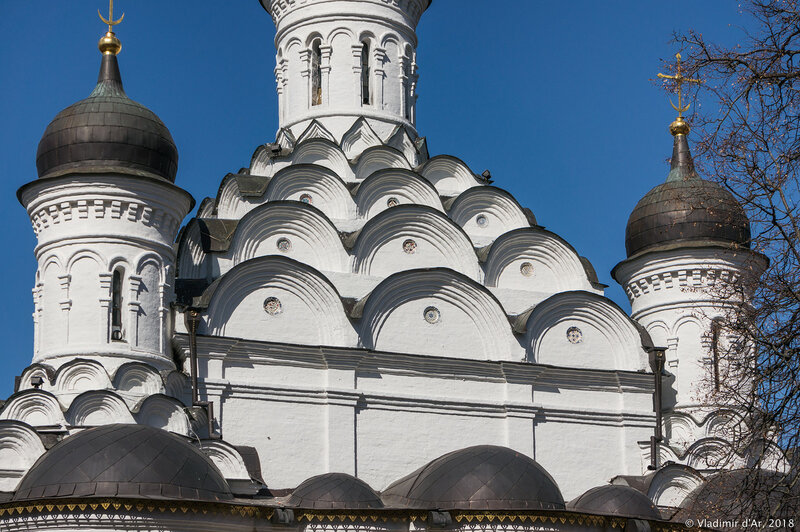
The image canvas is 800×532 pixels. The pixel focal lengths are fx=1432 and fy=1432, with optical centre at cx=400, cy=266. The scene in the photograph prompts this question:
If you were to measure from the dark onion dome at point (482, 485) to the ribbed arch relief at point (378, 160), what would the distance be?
592 cm

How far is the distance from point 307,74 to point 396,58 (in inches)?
53.2

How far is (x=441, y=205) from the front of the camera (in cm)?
1961

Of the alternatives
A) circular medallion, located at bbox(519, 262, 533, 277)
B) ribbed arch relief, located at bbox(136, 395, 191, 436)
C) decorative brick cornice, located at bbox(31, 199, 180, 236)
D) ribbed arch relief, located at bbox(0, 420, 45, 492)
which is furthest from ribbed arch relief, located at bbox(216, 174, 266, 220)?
ribbed arch relief, located at bbox(0, 420, 45, 492)

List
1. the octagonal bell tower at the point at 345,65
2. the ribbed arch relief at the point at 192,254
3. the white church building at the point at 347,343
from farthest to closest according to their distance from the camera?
1. the octagonal bell tower at the point at 345,65
2. the ribbed arch relief at the point at 192,254
3. the white church building at the point at 347,343

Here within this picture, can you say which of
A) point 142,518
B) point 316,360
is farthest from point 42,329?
point 142,518

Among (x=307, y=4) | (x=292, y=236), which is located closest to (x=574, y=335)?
(x=292, y=236)

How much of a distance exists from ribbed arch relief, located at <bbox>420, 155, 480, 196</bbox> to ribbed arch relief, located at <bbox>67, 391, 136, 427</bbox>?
21.4 feet

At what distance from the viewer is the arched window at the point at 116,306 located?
1625 cm

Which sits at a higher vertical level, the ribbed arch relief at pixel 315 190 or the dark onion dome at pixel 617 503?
the ribbed arch relief at pixel 315 190

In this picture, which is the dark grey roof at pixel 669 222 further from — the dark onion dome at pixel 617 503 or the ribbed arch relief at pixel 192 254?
the ribbed arch relief at pixel 192 254

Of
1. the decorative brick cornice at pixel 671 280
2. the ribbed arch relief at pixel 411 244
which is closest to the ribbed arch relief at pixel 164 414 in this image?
the ribbed arch relief at pixel 411 244

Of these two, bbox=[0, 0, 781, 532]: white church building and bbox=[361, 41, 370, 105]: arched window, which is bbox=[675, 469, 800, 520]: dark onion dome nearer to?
bbox=[0, 0, 781, 532]: white church building

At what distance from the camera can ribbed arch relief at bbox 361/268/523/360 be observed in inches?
693

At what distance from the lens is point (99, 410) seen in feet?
50.5
